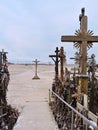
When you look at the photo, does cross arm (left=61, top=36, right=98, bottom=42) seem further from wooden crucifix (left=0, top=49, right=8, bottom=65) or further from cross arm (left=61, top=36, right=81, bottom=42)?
wooden crucifix (left=0, top=49, right=8, bottom=65)

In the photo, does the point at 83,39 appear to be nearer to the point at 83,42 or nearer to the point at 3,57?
the point at 83,42

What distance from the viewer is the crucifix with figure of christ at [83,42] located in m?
10.1

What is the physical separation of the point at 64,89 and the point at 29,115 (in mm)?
1344

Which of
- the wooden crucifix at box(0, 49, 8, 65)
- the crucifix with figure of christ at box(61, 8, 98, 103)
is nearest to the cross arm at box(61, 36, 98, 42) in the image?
the crucifix with figure of christ at box(61, 8, 98, 103)

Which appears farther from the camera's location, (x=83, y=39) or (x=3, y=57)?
(x=3, y=57)

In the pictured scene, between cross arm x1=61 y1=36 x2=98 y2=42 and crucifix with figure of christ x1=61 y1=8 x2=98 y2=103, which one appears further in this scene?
cross arm x1=61 y1=36 x2=98 y2=42

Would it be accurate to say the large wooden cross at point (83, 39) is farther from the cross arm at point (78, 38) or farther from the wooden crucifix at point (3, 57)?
the wooden crucifix at point (3, 57)

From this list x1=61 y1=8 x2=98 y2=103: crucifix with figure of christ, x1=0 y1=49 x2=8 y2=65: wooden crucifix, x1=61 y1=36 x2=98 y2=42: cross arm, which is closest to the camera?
x1=61 y1=8 x2=98 y2=103: crucifix with figure of christ

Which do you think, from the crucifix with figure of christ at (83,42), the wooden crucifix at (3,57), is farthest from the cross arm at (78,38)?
the wooden crucifix at (3,57)

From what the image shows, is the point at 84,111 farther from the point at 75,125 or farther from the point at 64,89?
the point at 64,89

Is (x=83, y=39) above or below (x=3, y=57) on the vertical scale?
above

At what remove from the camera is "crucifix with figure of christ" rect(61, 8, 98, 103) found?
10062mm

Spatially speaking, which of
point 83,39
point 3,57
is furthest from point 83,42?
point 3,57

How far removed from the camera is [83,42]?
1018 centimetres
